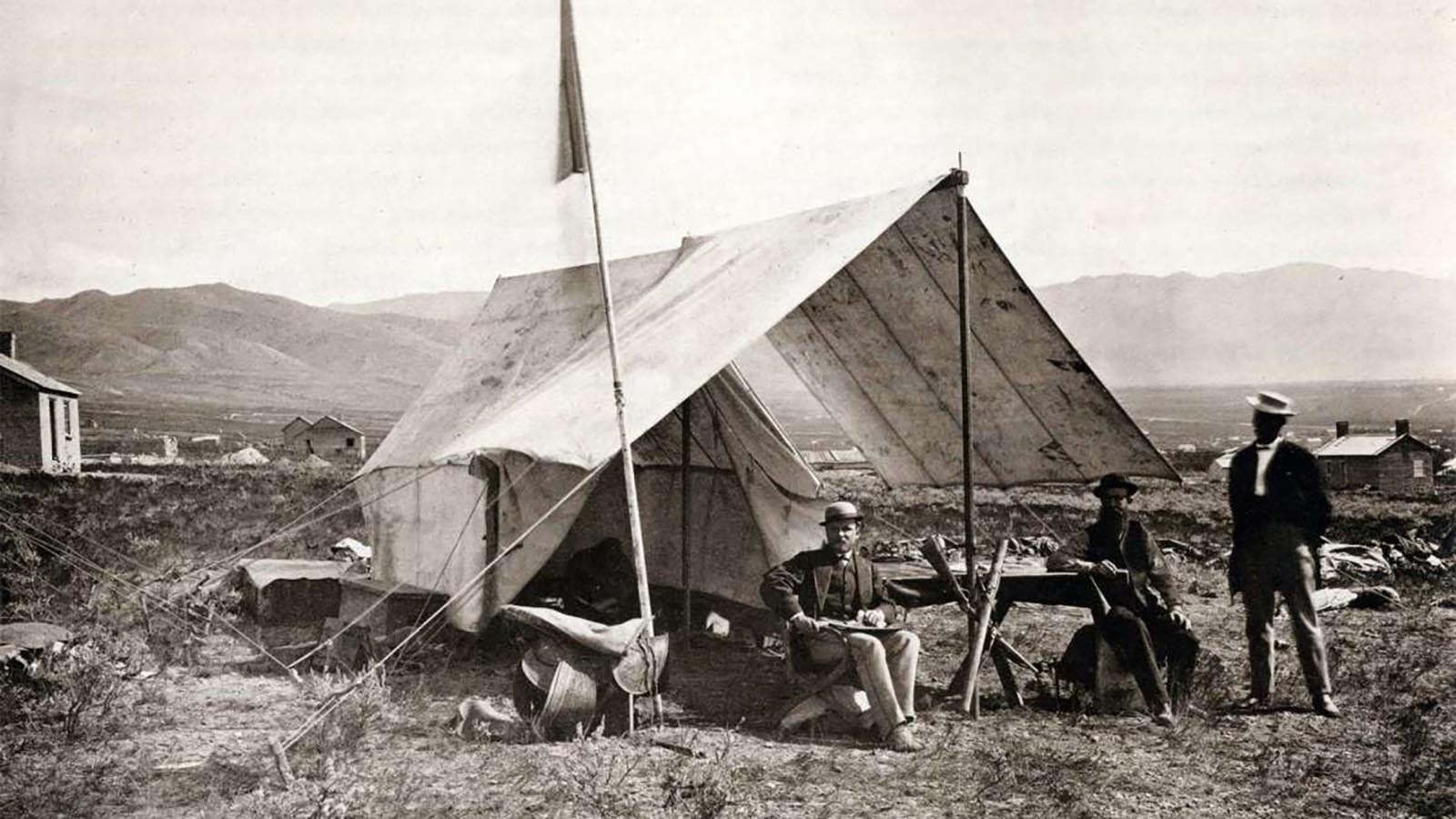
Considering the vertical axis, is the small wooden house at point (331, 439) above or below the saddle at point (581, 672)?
above

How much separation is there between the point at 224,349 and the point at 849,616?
11947 cm

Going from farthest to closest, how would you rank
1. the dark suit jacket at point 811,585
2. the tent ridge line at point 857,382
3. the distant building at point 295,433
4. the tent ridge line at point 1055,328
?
the distant building at point 295,433 → the tent ridge line at point 857,382 → the tent ridge line at point 1055,328 → the dark suit jacket at point 811,585

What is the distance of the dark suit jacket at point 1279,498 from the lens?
5348 millimetres

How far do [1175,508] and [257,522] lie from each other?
627 inches

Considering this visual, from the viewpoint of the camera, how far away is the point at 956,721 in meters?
5.24

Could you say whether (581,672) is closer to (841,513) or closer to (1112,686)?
(841,513)

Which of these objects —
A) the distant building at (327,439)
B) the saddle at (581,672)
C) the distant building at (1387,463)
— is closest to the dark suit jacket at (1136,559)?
the saddle at (581,672)

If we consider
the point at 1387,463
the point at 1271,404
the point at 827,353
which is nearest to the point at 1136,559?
the point at 1271,404

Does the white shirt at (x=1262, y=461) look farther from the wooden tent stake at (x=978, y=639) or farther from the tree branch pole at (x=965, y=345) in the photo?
the tree branch pole at (x=965, y=345)

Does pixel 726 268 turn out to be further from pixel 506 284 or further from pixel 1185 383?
pixel 1185 383

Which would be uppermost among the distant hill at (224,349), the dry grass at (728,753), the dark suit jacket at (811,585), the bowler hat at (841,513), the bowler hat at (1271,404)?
the distant hill at (224,349)

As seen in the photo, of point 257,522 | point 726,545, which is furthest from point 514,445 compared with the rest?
point 257,522

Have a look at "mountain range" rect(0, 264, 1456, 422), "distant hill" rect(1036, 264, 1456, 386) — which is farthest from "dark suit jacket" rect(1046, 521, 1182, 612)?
"distant hill" rect(1036, 264, 1456, 386)

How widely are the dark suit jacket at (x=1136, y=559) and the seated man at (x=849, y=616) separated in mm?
1009
